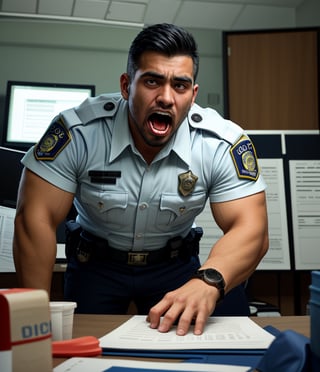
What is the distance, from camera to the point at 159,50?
129 cm

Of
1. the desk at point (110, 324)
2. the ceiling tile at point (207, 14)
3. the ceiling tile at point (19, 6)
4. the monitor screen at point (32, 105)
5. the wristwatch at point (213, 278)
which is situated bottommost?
the desk at point (110, 324)

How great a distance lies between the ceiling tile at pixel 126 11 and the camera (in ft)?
14.3

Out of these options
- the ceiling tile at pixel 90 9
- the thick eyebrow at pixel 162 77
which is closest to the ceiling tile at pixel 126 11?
the ceiling tile at pixel 90 9

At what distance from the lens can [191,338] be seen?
761 millimetres

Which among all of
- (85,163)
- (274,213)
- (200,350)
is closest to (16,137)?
(274,213)

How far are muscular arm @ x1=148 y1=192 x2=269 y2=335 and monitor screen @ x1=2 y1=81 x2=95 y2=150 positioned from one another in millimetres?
2092

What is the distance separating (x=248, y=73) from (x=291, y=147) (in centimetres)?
56

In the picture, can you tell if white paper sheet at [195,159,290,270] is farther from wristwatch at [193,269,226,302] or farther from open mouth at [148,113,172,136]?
wristwatch at [193,269,226,302]

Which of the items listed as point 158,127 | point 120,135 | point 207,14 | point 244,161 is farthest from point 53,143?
point 207,14

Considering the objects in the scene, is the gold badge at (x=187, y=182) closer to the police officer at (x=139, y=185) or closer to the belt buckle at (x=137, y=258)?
the police officer at (x=139, y=185)

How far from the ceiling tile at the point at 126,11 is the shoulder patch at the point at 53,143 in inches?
131

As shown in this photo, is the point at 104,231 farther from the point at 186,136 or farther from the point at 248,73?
the point at 248,73

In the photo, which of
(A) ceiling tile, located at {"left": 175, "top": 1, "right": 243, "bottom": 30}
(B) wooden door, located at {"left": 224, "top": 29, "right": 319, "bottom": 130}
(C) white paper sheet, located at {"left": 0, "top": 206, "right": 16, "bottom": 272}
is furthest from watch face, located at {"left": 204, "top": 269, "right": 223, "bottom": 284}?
(A) ceiling tile, located at {"left": 175, "top": 1, "right": 243, "bottom": 30}

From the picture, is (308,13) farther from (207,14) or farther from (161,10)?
(161,10)
